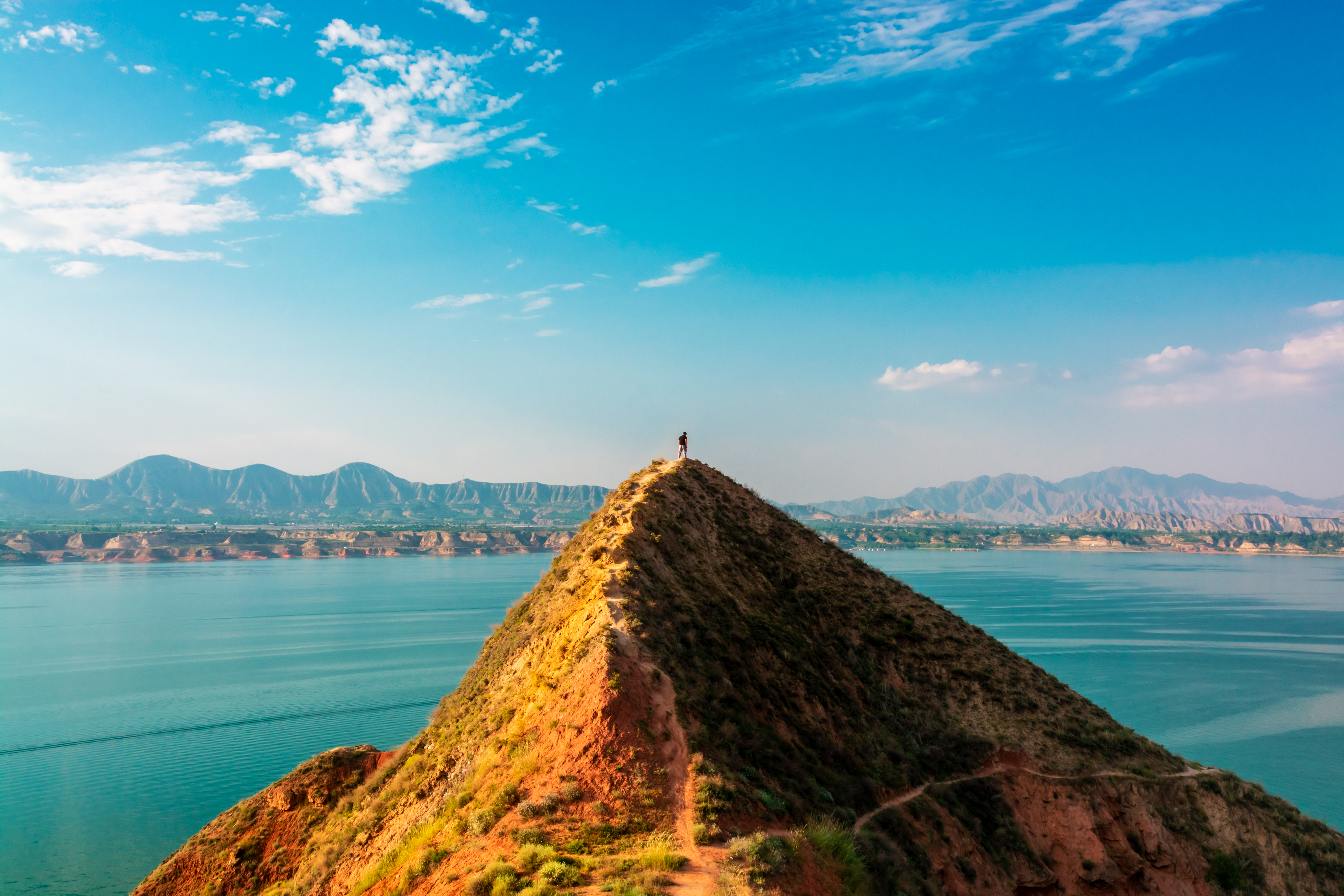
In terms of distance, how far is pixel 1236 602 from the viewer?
368ft

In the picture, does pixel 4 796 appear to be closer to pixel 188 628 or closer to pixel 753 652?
pixel 753 652

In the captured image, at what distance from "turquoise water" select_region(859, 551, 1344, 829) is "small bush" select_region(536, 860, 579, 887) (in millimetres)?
43365

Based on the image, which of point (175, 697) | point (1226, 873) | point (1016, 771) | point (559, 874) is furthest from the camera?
point (175, 697)

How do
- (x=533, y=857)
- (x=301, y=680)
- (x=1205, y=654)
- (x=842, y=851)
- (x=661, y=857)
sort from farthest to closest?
(x=1205, y=654), (x=301, y=680), (x=842, y=851), (x=533, y=857), (x=661, y=857)

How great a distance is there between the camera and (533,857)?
34.6 ft

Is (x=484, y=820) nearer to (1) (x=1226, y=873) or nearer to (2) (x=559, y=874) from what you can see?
(2) (x=559, y=874)

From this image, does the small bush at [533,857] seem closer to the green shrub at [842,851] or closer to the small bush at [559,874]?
the small bush at [559,874]

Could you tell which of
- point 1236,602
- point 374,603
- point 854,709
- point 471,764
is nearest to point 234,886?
point 471,764

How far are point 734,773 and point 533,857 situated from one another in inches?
161

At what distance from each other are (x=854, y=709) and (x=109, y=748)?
46.3m

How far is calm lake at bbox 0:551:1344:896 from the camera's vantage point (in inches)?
1425

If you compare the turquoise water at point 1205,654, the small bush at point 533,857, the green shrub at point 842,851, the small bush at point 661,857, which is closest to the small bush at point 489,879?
the small bush at point 533,857

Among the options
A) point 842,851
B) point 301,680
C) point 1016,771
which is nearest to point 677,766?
point 842,851

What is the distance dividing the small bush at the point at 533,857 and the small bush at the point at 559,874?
0.59ft
